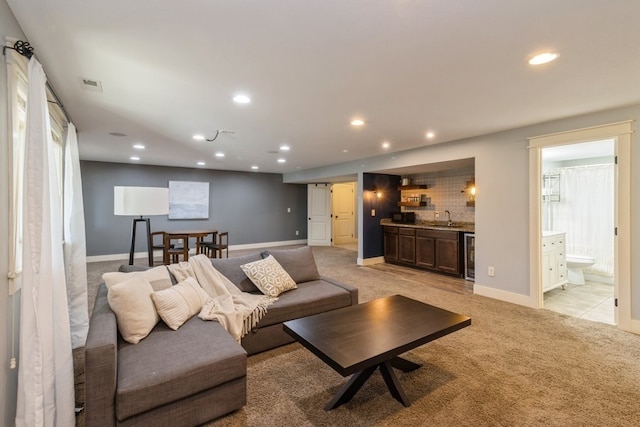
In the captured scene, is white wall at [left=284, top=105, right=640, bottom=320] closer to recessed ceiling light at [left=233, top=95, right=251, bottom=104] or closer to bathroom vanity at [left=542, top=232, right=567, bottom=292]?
bathroom vanity at [left=542, top=232, right=567, bottom=292]

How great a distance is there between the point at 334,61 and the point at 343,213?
797cm

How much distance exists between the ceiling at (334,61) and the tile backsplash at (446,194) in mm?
2124

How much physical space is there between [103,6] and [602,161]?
7.02m

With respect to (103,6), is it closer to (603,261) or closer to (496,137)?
(496,137)

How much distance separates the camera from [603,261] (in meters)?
4.78

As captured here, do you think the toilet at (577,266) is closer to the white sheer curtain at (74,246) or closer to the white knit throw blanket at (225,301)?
the white knit throw blanket at (225,301)

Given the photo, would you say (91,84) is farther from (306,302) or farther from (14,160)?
(306,302)

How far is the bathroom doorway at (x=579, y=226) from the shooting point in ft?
13.5

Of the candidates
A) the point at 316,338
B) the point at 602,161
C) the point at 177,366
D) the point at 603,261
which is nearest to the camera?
the point at 177,366

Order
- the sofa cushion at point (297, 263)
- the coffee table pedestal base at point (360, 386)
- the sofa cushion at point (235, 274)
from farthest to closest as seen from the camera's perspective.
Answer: the sofa cushion at point (297, 263) → the sofa cushion at point (235, 274) → the coffee table pedestal base at point (360, 386)

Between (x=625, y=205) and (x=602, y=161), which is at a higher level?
(x=602, y=161)

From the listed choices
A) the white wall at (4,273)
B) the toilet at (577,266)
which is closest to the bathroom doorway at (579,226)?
the toilet at (577,266)

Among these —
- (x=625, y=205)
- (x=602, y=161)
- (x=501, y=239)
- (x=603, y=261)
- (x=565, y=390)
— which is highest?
(x=602, y=161)

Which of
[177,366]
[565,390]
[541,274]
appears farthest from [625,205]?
[177,366]
